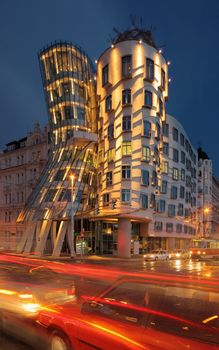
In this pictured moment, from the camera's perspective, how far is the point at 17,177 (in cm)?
7731

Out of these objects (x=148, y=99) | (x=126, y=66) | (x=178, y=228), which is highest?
(x=126, y=66)

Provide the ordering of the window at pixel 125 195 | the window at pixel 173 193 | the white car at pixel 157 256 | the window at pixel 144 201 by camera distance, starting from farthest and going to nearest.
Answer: the window at pixel 173 193, the window at pixel 144 201, the window at pixel 125 195, the white car at pixel 157 256

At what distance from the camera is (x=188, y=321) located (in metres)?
5.45

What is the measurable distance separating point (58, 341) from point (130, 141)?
47.0m

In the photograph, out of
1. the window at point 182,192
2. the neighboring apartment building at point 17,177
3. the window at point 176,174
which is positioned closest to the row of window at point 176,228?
the window at point 182,192

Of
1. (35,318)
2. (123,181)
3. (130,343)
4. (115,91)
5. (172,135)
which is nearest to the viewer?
(130,343)

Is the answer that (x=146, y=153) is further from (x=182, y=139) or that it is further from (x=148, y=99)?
(x=182, y=139)

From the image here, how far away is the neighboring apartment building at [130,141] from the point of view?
51.7 m

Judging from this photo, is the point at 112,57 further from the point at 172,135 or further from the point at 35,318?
the point at 35,318

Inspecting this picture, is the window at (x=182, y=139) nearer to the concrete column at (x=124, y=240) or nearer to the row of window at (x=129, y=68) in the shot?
the row of window at (x=129, y=68)

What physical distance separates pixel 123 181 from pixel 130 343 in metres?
46.6

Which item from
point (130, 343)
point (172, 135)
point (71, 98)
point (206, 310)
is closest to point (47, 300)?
point (130, 343)

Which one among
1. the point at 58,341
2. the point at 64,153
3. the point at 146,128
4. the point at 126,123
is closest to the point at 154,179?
the point at 146,128

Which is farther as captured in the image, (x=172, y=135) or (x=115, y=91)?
(x=172, y=135)
